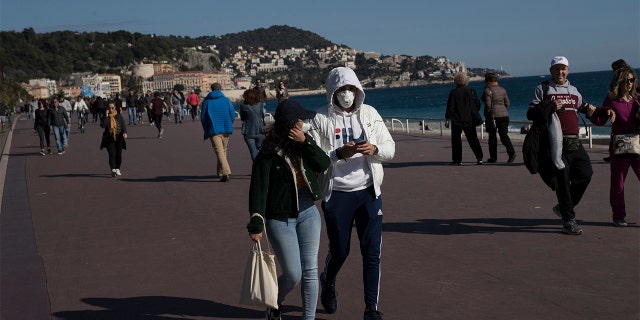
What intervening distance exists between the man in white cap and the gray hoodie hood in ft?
9.81

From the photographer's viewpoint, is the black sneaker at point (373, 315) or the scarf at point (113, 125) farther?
the scarf at point (113, 125)

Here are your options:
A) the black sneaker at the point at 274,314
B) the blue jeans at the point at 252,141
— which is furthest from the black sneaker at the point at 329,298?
the blue jeans at the point at 252,141

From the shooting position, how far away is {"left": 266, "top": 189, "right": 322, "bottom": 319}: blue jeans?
5.27m

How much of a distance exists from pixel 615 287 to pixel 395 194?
5.55 m

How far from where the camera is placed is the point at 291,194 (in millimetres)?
5301

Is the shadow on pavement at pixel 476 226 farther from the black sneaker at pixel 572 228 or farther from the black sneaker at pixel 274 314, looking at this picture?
the black sneaker at pixel 274 314

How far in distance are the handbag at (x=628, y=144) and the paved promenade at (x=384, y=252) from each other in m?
0.70

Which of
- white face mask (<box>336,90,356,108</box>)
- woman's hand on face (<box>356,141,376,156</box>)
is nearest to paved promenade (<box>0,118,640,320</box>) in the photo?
woman's hand on face (<box>356,141,376,156</box>)

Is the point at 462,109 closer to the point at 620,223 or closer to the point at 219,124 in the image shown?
the point at 219,124

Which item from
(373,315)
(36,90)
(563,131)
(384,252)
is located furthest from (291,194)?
(36,90)

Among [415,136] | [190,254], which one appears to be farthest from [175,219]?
[415,136]

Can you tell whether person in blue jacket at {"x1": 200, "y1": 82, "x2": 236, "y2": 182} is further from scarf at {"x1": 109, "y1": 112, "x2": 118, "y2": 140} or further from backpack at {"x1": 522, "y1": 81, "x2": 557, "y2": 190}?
backpack at {"x1": 522, "y1": 81, "x2": 557, "y2": 190}

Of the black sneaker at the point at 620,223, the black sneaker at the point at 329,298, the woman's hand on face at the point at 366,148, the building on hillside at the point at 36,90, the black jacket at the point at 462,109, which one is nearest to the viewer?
the woman's hand on face at the point at 366,148

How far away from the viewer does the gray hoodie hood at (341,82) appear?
5676mm
